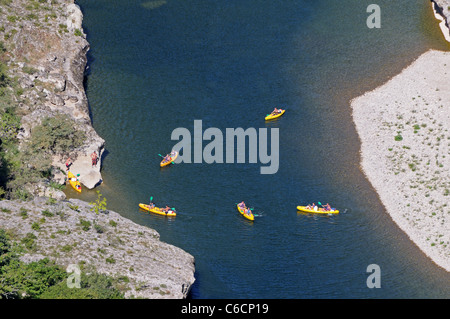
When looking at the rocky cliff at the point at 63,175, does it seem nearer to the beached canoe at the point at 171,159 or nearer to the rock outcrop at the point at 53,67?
the rock outcrop at the point at 53,67

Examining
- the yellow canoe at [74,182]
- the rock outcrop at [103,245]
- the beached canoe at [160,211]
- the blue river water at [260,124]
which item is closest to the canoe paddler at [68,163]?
the yellow canoe at [74,182]

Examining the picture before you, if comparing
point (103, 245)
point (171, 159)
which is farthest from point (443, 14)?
point (103, 245)

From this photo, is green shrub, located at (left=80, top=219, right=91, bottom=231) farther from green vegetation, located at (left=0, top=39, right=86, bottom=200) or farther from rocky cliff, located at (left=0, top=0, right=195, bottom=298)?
green vegetation, located at (left=0, top=39, right=86, bottom=200)

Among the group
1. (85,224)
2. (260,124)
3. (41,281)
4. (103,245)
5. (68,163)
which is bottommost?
(41,281)

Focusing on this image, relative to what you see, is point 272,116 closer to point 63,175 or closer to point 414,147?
Result: point 414,147

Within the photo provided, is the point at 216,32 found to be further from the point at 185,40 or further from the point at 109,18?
the point at 109,18

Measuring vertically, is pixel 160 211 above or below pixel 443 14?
below

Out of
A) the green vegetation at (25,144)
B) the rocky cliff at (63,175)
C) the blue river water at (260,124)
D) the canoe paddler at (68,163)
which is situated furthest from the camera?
the canoe paddler at (68,163)

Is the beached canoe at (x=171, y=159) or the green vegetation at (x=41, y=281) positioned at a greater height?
the beached canoe at (x=171, y=159)
